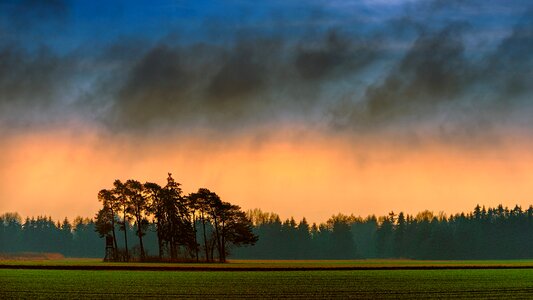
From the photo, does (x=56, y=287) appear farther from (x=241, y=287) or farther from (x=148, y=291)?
(x=241, y=287)

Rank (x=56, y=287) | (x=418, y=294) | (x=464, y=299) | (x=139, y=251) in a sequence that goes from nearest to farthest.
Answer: (x=464, y=299)
(x=418, y=294)
(x=56, y=287)
(x=139, y=251)

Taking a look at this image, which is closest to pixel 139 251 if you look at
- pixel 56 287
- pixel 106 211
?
pixel 106 211

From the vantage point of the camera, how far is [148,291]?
49594 mm

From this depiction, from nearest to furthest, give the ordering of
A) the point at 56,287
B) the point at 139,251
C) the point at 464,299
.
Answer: the point at 464,299
the point at 56,287
the point at 139,251

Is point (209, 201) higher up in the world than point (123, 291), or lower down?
higher up

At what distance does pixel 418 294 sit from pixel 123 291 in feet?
59.5

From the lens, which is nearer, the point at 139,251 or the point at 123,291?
the point at 123,291

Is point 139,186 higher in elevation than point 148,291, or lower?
higher

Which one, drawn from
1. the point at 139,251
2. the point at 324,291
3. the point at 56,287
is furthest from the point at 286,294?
the point at 139,251

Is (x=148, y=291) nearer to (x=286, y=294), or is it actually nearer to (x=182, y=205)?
(x=286, y=294)

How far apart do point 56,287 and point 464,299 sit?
2628cm

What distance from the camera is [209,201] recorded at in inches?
5891

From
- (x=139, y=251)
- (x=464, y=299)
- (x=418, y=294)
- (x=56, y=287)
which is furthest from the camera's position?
(x=139, y=251)

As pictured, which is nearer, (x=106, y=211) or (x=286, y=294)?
(x=286, y=294)
